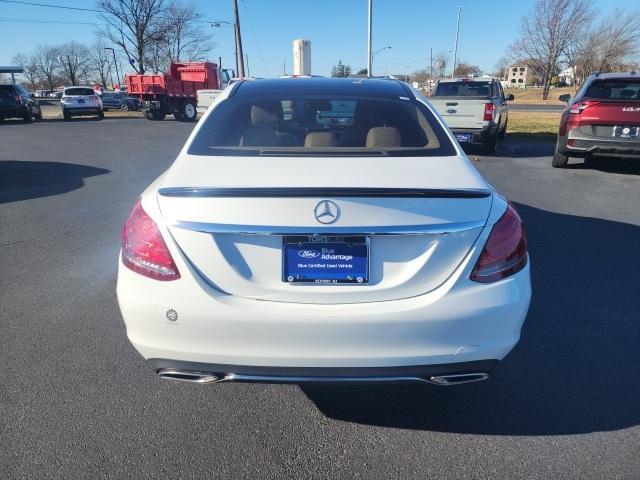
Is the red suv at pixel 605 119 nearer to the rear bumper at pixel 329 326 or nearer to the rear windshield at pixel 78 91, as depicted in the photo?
the rear bumper at pixel 329 326

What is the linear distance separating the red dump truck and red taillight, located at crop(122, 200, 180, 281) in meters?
25.5

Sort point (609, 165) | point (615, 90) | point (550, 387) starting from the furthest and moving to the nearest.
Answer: point (609, 165) < point (615, 90) < point (550, 387)

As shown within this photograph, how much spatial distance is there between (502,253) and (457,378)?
566 millimetres

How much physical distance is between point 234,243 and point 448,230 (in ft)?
2.78

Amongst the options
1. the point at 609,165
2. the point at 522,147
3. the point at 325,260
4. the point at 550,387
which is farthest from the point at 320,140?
the point at 522,147

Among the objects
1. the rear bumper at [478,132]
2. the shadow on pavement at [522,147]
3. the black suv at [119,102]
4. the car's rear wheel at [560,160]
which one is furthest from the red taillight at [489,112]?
the black suv at [119,102]

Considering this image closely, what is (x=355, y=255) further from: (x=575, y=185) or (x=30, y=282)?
(x=575, y=185)

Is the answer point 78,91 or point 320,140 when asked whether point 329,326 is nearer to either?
point 320,140

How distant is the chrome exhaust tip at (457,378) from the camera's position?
6.88 ft

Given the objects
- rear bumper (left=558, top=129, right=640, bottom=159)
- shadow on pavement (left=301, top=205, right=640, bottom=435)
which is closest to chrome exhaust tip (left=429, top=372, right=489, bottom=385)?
shadow on pavement (left=301, top=205, right=640, bottom=435)

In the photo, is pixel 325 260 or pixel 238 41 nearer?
pixel 325 260

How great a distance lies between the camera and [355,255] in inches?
77.5

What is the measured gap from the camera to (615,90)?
349 inches

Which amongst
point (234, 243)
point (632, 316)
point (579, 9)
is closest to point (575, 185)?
point (632, 316)
